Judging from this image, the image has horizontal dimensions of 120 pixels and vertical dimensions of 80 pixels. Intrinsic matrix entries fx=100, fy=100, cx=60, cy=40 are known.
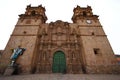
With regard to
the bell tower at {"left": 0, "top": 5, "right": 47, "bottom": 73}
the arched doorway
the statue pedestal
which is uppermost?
the bell tower at {"left": 0, "top": 5, "right": 47, "bottom": 73}

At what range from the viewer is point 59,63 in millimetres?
15680

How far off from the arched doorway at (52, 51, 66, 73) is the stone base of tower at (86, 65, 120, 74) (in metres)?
3.63

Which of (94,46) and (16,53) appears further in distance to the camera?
(94,46)

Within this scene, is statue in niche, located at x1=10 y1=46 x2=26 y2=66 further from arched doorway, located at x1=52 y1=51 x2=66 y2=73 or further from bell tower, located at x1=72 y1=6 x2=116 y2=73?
bell tower, located at x1=72 y1=6 x2=116 y2=73

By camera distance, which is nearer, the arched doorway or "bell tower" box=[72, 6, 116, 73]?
"bell tower" box=[72, 6, 116, 73]

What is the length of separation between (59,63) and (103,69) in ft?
21.0

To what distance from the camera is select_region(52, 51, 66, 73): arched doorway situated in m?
15.0

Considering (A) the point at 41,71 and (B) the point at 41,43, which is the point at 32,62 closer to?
(A) the point at 41,71

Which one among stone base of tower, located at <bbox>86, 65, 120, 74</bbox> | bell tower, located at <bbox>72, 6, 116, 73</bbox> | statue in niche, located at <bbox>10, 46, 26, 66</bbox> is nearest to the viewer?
stone base of tower, located at <bbox>86, 65, 120, 74</bbox>

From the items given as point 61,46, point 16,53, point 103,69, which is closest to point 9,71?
point 16,53

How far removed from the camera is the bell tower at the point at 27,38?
573 inches

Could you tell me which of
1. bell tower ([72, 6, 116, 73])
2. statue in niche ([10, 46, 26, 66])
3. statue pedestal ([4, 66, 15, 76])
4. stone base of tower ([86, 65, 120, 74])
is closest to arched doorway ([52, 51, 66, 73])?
bell tower ([72, 6, 116, 73])

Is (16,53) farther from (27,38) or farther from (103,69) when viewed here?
(103,69)

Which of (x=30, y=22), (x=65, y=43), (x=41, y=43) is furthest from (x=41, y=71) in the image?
(x=30, y=22)
